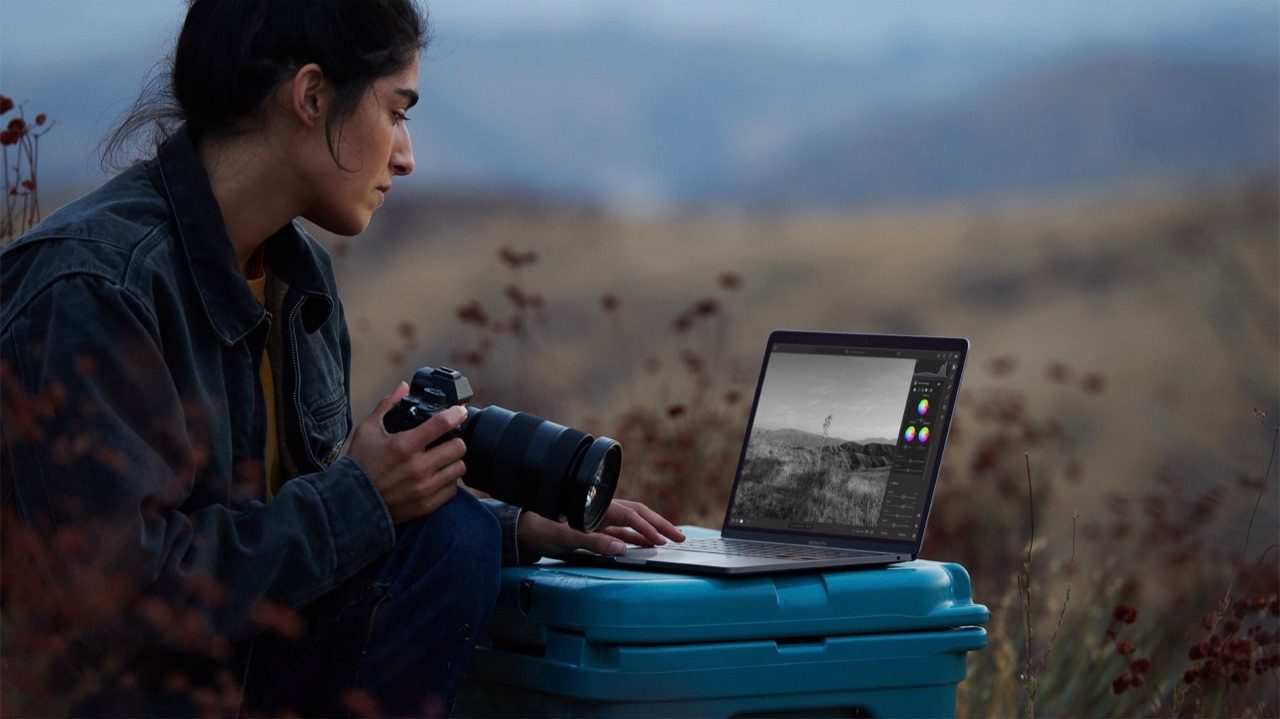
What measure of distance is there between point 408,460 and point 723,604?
0.47 metres

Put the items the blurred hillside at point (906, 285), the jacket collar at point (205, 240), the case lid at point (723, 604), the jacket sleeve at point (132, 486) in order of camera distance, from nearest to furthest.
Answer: the jacket sleeve at point (132, 486) < the case lid at point (723, 604) < the jacket collar at point (205, 240) < the blurred hillside at point (906, 285)

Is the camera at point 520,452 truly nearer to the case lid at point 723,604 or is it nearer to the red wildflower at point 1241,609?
the case lid at point 723,604

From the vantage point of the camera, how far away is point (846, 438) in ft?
8.11

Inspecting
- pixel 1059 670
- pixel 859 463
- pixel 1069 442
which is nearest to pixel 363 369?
pixel 1069 442

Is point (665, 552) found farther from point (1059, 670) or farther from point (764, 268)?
point (764, 268)

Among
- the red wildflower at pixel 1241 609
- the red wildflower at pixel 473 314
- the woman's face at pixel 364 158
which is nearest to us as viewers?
the woman's face at pixel 364 158

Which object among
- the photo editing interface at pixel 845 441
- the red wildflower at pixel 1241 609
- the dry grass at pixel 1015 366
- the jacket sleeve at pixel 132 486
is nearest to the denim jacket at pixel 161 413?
the jacket sleeve at pixel 132 486

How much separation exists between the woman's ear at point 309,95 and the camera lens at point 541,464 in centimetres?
49

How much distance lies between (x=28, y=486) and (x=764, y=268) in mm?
18728

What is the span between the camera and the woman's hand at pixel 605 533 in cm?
227

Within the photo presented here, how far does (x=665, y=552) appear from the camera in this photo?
2.30 m

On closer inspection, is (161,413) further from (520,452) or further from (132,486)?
(520,452)

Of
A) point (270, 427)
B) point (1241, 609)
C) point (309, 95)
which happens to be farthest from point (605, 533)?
point (1241, 609)

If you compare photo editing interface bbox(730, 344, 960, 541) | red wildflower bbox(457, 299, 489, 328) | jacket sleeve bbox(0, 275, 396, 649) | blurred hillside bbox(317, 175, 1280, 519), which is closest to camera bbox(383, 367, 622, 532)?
jacket sleeve bbox(0, 275, 396, 649)
